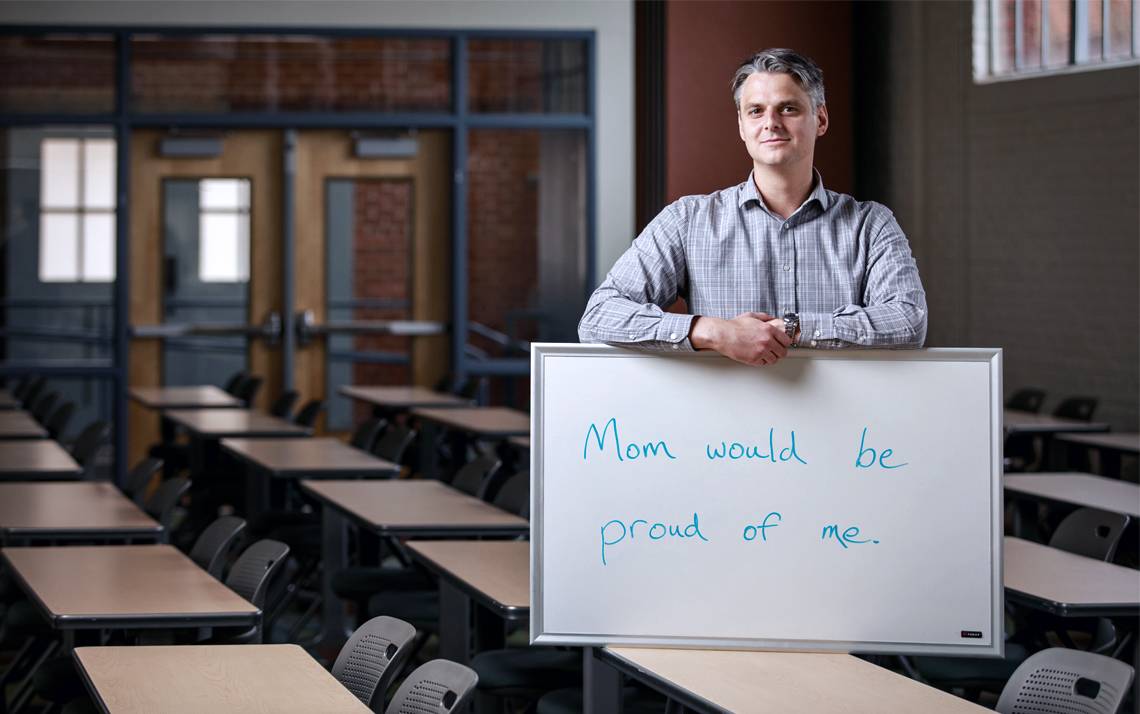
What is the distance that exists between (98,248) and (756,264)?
8.85 metres

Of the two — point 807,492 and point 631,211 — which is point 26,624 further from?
point 631,211

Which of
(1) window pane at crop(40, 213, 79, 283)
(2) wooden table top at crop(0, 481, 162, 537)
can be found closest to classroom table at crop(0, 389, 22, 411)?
(1) window pane at crop(40, 213, 79, 283)

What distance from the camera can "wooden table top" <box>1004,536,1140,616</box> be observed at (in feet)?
12.2

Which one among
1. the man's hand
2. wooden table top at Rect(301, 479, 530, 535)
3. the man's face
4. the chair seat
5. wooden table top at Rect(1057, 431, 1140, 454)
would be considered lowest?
the chair seat

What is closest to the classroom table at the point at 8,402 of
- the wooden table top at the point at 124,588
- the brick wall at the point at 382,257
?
the brick wall at the point at 382,257

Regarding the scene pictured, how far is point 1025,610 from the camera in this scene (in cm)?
449

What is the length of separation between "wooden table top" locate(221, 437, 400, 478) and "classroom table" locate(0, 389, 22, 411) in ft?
8.78

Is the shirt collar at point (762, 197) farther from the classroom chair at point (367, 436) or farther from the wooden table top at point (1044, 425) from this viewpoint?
the wooden table top at point (1044, 425)

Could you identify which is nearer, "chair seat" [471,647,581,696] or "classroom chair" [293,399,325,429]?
"chair seat" [471,647,581,696]

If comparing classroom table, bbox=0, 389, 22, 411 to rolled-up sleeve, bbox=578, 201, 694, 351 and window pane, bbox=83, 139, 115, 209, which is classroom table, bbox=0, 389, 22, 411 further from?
rolled-up sleeve, bbox=578, 201, 694, 351

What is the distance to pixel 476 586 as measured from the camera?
12.7ft

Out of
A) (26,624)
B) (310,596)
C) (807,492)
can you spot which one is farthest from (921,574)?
(310,596)

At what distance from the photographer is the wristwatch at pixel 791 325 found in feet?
8.39

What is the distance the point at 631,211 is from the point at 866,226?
8.29m
